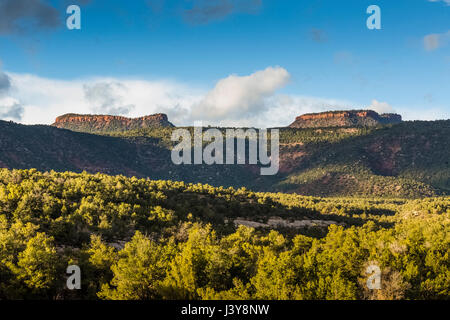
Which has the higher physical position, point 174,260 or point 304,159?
point 304,159

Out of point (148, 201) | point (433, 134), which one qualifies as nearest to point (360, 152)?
point (433, 134)

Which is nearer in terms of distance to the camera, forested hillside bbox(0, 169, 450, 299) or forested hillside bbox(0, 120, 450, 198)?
forested hillside bbox(0, 169, 450, 299)

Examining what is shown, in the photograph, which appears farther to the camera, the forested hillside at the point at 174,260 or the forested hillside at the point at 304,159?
the forested hillside at the point at 304,159

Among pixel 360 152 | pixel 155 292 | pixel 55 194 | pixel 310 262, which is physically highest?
pixel 360 152

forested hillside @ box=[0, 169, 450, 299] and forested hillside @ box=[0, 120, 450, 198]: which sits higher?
forested hillside @ box=[0, 120, 450, 198]

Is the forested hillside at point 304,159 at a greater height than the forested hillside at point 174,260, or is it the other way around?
the forested hillside at point 304,159

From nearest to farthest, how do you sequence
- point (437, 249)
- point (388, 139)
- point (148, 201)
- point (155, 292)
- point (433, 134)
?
point (155, 292), point (437, 249), point (148, 201), point (433, 134), point (388, 139)

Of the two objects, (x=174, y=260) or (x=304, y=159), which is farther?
(x=304, y=159)

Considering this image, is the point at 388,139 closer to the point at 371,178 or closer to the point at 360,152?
the point at 360,152

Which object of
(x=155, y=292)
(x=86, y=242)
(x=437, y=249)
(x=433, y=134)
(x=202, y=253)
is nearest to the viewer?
(x=155, y=292)

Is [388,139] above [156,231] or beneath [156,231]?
above

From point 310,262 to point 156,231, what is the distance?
21862 mm

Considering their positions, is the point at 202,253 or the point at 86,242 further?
the point at 86,242

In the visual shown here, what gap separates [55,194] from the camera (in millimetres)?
39531
